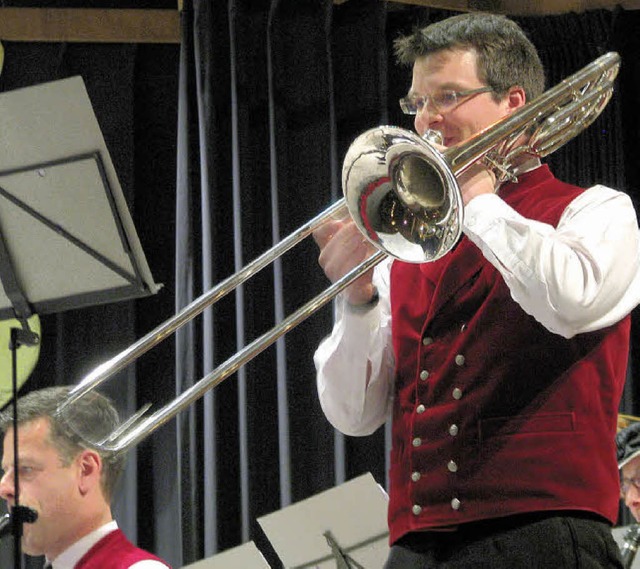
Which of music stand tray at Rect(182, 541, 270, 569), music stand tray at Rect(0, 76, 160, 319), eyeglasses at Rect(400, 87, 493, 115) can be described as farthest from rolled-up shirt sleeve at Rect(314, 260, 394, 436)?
music stand tray at Rect(182, 541, 270, 569)

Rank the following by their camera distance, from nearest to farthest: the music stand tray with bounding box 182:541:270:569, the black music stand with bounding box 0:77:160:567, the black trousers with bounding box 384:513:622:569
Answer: the black trousers with bounding box 384:513:622:569 < the black music stand with bounding box 0:77:160:567 < the music stand tray with bounding box 182:541:270:569

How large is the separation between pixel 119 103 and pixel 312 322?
119cm

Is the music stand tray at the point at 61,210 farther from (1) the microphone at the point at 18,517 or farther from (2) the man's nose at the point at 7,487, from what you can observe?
(1) the microphone at the point at 18,517

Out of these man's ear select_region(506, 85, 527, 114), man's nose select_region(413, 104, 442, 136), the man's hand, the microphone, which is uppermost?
man's ear select_region(506, 85, 527, 114)

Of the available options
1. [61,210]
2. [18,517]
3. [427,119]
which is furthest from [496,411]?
[61,210]

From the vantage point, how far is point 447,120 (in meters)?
2.05

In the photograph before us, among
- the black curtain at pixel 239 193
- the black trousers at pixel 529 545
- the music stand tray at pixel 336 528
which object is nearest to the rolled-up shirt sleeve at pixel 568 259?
the black trousers at pixel 529 545

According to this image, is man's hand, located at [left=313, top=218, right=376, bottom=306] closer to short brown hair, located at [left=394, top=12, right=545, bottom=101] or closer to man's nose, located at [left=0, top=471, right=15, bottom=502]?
short brown hair, located at [left=394, top=12, right=545, bottom=101]

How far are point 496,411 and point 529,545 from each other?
22 cm

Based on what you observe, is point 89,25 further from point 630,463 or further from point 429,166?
point 429,166

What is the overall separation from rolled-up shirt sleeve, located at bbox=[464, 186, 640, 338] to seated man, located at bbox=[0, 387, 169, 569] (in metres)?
1.20

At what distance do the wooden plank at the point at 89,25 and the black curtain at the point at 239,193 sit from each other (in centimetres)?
5

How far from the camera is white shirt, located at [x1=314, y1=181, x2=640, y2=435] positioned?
68.4 inches

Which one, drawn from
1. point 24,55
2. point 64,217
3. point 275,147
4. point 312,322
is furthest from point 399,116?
point 64,217
